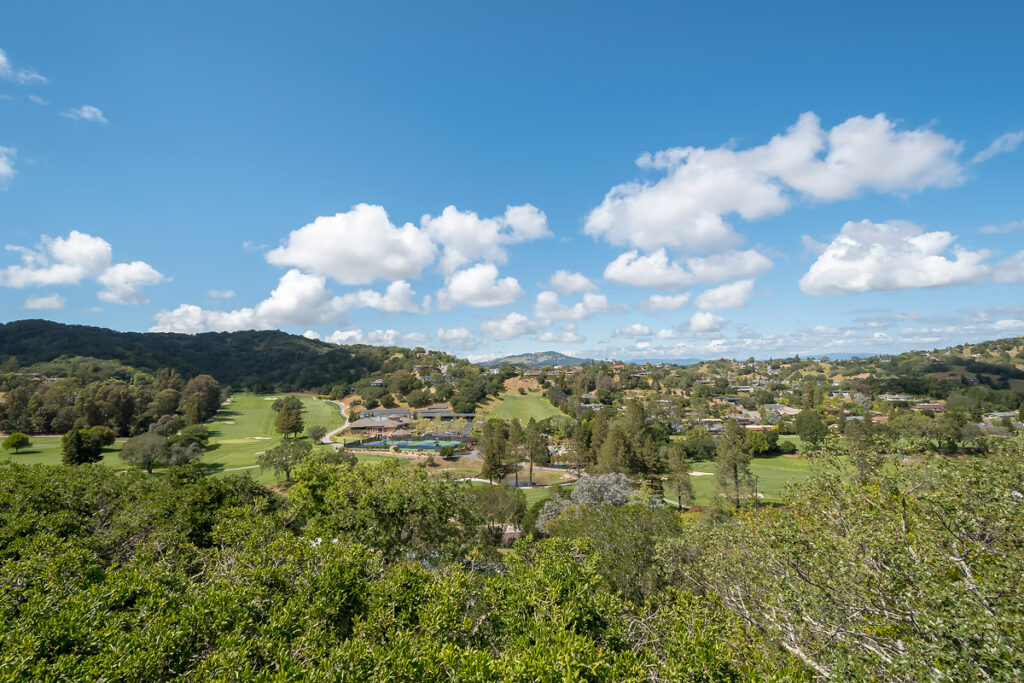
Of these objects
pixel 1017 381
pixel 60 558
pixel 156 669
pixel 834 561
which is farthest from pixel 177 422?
pixel 1017 381

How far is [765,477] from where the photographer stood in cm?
5772

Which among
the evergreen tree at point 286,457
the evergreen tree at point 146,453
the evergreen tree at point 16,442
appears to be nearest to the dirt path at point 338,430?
the evergreen tree at point 286,457

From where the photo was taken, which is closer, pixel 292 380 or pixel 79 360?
pixel 79 360

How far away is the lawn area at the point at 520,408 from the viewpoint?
11112 centimetres

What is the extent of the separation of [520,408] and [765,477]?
72780 mm

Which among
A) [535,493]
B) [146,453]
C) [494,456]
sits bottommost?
[535,493]

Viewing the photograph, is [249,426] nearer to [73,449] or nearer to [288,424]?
[288,424]

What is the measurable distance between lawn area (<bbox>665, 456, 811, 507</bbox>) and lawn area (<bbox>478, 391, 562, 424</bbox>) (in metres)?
50.8

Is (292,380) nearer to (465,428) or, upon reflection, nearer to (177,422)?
(177,422)

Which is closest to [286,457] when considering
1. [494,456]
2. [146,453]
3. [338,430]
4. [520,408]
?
[146,453]

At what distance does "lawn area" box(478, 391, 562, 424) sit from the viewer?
4375 inches

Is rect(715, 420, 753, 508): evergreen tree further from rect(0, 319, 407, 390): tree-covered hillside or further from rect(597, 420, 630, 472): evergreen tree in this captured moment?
rect(0, 319, 407, 390): tree-covered hillside

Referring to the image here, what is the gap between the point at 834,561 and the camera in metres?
11.2

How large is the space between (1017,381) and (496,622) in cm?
22192
